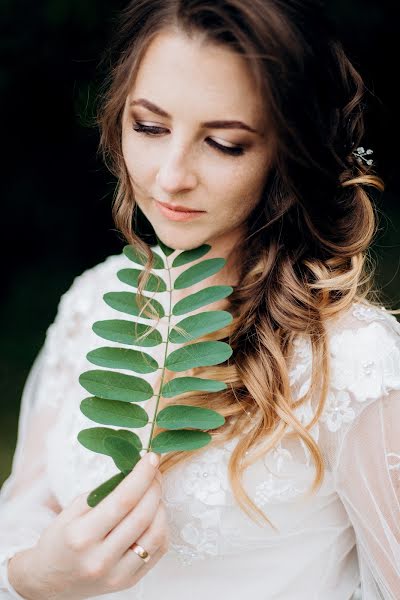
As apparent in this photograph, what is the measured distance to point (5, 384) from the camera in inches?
169

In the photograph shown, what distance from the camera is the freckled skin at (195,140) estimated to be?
1.42 metres

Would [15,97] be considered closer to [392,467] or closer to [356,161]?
[356,161]

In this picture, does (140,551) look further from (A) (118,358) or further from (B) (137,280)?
(B) (137,280)

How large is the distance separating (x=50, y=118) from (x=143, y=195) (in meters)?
2.73

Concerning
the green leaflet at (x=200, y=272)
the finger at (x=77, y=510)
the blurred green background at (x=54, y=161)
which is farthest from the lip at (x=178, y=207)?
the blurred green background at (x=54, y=161)

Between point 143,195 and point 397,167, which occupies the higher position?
point 143,195

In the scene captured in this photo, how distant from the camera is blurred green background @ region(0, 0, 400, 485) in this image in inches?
150

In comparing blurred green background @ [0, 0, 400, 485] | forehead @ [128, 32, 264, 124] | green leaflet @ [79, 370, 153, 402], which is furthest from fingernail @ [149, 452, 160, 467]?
blurred green background @ [0, 0, 400, 485]

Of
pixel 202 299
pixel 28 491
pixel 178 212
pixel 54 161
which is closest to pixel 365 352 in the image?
pixel 202 299

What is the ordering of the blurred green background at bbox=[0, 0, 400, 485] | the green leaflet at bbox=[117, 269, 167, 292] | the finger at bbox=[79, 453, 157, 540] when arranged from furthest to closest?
the blurred green background at bbox=[0, 0, 400, 485] < the green leaflet at bbox=[117, 269, 167, 292] < the finger at bbox=[79, 453, 157, 540]

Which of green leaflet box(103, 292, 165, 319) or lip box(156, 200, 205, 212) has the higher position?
lip box(156, 200, 205, 212)

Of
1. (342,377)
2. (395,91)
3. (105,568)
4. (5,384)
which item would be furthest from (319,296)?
(5,384)

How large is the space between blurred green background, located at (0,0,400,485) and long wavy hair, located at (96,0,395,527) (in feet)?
6.56

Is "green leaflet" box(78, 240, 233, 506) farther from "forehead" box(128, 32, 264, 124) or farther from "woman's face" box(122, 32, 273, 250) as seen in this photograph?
"forehead" box(128, 32, 264, 124)
